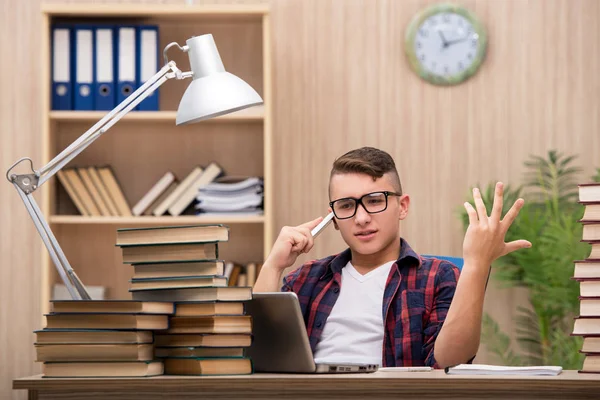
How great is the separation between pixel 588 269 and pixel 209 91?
875 millimetres

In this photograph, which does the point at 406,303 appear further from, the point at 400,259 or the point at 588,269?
the point at 588,269

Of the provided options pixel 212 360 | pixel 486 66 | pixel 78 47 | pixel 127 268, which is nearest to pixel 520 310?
pixel 486 66

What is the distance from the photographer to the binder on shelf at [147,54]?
3.62 metres

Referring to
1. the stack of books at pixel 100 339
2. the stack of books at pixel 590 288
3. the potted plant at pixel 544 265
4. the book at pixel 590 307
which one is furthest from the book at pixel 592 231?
the potted plant at pixel 544 265

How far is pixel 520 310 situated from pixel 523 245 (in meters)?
2.28

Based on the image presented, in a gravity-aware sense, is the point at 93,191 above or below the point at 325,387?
above

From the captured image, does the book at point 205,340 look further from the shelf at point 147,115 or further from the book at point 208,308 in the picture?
the shelf at point 147,115

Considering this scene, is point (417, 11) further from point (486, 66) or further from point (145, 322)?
point (145, 322)

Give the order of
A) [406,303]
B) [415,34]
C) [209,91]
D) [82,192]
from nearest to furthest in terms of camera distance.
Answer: [209,91], [406,303], [82,192], [415,34]

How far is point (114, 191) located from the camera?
3717mm

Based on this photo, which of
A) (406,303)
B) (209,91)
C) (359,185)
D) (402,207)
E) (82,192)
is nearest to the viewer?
(209,91)

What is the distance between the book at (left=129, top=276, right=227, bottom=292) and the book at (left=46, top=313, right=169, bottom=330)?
77mm

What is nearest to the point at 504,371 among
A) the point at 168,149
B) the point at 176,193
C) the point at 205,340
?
the point at 205,340

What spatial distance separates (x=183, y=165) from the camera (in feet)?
12.7
